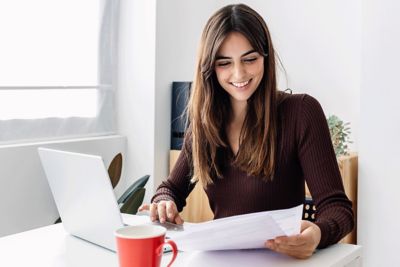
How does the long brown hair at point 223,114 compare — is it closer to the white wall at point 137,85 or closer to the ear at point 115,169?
the ear at point 115,169

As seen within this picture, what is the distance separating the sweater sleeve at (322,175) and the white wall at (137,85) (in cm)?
155

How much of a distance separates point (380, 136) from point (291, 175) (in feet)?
3.93

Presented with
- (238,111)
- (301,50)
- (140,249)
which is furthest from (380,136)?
(140,249)

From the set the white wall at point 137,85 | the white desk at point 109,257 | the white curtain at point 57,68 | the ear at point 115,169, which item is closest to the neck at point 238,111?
the white desk at point 109,257

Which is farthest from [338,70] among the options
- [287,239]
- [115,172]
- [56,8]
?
[287,239]

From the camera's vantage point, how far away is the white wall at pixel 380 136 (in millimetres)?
2455

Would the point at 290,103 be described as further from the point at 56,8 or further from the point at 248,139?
the point at 56,8

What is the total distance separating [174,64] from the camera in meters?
3.01

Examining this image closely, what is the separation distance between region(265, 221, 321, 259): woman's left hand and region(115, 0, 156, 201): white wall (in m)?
1.88

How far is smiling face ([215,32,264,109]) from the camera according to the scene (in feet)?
4.69

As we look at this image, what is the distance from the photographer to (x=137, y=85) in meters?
2.96

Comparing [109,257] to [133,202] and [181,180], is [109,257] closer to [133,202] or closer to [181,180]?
[181,180]

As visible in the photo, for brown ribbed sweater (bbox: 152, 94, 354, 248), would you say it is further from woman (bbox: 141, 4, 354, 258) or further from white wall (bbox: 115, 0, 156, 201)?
white wall (bbox: 115, 0, 156, 201)

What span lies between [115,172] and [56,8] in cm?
89
